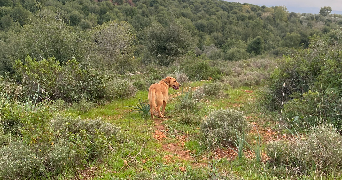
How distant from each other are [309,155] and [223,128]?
2078 mm

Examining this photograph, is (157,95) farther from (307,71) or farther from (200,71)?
(200,71)

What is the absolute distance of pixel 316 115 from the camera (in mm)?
6531

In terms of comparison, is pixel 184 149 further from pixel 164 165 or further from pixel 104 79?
pixel 104 79

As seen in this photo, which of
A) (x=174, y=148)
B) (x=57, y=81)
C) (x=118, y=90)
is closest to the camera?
(x=174, y=148)

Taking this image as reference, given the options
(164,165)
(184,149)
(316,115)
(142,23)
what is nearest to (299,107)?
(316,115)

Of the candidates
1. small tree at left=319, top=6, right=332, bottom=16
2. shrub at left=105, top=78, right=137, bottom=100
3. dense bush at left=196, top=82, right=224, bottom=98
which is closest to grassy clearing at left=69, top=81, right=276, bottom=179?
shrub at left=105, top=78, right=137, bottom=100

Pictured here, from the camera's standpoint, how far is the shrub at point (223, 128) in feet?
19.0

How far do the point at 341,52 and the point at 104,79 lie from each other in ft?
28.5

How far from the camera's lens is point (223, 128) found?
6.02m

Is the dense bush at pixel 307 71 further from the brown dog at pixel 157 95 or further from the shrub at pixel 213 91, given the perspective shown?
the brown dog at pixel 157 95

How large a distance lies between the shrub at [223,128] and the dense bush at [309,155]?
3.50ft

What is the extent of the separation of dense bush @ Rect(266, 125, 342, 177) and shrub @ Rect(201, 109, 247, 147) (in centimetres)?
107

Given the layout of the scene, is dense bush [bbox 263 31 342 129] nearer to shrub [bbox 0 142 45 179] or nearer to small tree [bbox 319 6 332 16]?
shrub [bbox 0 142 45 179]

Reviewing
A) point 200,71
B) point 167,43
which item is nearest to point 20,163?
point 200,71
